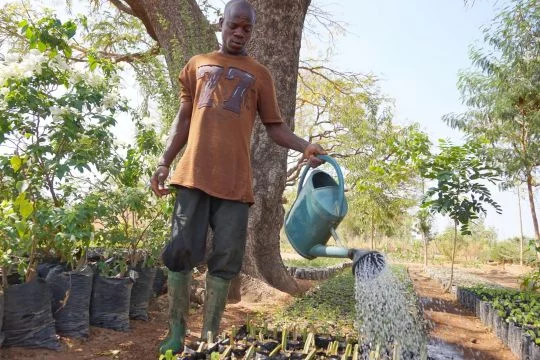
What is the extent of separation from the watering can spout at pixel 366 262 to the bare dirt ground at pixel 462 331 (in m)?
2.18

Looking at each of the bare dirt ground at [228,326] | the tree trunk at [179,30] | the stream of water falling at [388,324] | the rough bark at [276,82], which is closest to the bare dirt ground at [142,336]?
the bare dirt ground at [228,326]

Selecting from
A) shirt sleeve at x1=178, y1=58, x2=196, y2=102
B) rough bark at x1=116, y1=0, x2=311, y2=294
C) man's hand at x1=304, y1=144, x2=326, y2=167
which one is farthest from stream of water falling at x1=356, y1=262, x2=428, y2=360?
Result: rough bark at x1=116, y1=0, x2=311, y2=294

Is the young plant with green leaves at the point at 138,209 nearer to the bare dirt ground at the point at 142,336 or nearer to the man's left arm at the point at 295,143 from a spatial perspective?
the bare dirt ground at the point at 142,336

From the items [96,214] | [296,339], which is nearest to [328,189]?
[296,339]

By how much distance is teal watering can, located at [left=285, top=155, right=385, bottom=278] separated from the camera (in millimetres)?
2099

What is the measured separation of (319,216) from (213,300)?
0.59m

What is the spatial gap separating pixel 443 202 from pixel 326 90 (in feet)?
30.1

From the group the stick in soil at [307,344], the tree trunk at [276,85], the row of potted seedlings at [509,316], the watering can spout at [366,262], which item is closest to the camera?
the watering can spout at [366,262]

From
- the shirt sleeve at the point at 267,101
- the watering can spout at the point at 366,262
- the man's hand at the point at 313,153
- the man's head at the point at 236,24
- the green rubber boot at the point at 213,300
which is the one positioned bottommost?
the green rubber boot at the point at 213,300

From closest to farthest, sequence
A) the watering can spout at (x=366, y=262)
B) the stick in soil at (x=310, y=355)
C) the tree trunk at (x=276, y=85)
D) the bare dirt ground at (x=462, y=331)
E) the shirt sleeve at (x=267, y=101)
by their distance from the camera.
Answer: the watering can spout at (x=366, y=262) < the stick in soil at (x=310, y=355) < the shirt sleeve at (x=267, y=101) < the bare dirt ground at (x=462, y=331) < the tree trunk at (x=276, y=85)

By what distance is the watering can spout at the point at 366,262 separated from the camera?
1.93 m

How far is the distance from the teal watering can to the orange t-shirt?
238 millimetres

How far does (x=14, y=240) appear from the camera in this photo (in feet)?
9.32

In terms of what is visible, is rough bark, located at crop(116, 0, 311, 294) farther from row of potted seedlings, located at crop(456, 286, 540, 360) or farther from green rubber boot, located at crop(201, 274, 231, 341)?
green rubber boot, located at crop(201, 274, 231, 341)
